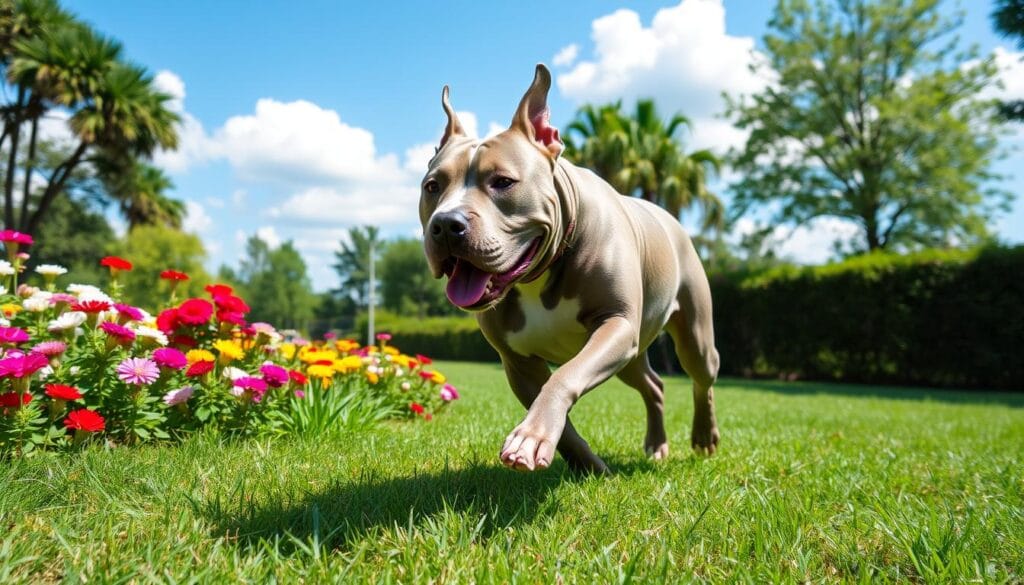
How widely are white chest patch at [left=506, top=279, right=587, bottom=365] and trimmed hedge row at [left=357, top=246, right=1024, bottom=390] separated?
14583mm

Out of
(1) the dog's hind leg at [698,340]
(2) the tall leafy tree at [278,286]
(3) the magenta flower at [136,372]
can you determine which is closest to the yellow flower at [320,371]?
(3) the magenta flower at [136,372]

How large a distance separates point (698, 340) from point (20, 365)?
334cm

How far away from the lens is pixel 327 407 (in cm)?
383

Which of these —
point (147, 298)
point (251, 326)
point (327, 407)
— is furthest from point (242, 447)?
point (147, 298)

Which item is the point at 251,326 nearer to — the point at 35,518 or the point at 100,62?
the point at 35,518

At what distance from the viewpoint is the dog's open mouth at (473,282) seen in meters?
2.18

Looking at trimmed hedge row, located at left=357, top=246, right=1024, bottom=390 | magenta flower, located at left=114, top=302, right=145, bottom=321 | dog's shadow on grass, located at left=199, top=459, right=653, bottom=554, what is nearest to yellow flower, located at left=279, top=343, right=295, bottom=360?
magenta flower, located at left=114, top=302, right=145, bottom=321

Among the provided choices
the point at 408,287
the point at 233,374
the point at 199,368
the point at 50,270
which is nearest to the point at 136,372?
the point at 199,368

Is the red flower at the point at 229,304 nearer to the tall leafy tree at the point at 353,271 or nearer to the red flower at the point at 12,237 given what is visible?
→ the red flower at the point at 12,237

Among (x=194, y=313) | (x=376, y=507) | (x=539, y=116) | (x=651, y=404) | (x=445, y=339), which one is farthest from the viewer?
(x=445, y=339)

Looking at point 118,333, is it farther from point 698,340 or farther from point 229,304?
point 698,340

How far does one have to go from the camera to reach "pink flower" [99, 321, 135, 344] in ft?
10.1

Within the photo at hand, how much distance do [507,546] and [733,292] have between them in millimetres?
17224

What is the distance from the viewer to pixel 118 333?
3078 mm
